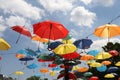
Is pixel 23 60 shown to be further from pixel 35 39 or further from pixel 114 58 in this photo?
pixel 114 58

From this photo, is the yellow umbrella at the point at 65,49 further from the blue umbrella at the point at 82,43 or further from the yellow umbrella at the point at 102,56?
the yellow umbrella at the point at 102,56

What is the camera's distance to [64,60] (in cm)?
1825

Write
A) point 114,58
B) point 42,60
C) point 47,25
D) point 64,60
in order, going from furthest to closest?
1. point 114,58
2. point 42,60
3. point 64,60
4. point 47,25

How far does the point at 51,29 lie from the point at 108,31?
311cm

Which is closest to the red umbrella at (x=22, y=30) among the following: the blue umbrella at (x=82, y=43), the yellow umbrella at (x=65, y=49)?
the yellow umbrella at (x=65, y=49)

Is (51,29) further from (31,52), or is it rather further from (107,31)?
(31,52)

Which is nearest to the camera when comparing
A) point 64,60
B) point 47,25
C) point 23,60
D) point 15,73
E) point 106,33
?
point 47,25

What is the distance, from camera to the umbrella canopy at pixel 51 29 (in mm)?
14164

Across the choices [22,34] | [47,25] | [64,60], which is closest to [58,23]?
[47,25]

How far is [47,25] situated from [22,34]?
7.06ft

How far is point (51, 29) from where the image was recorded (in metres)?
14.3

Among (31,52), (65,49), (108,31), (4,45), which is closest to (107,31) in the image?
(108,31)

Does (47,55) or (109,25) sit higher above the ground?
(109,25)

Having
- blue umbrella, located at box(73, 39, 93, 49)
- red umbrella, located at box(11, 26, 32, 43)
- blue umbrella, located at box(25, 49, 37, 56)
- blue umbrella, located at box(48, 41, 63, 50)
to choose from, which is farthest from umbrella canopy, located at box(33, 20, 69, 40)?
blue umbrella, located at box(25, 49, 37, 56)
